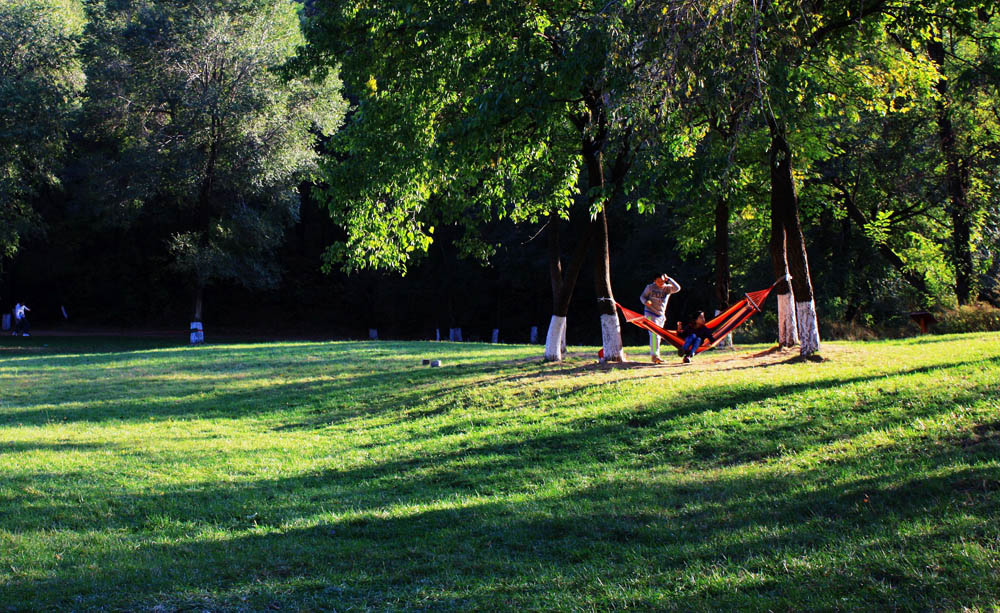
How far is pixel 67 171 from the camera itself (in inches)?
1353

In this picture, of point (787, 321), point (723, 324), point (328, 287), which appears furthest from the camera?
point (328, 287)

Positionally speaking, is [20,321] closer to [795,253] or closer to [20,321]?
[20,321]

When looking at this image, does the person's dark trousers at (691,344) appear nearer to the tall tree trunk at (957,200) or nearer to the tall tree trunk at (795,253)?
the tall tree trunk at (795,253)

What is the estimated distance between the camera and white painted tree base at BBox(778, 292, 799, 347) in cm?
1376

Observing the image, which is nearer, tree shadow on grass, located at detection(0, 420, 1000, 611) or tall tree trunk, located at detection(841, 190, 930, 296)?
tree shadow on grass, located at detection(0, 420, 1000, 611)

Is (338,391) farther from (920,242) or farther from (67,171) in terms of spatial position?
(67,171)

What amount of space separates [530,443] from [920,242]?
19.4m

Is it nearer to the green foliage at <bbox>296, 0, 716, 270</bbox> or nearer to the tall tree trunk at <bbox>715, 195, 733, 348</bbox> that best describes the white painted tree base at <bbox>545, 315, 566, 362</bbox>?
the green foliage at <bbox>296, 0, 716, 270</bbox>

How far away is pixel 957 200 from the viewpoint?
22.5 metres

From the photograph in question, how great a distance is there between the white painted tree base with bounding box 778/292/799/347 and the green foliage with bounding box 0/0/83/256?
1121 inches

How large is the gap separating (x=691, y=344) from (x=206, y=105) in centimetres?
2272

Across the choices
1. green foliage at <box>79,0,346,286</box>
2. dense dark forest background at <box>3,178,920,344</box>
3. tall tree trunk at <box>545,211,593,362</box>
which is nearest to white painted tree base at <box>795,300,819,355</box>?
tall tree trunk at <box>545,211,593,362</box>

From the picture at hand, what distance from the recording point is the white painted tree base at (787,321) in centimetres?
1376

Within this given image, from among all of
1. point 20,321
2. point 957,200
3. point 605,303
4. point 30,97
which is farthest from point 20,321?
point 957,200
